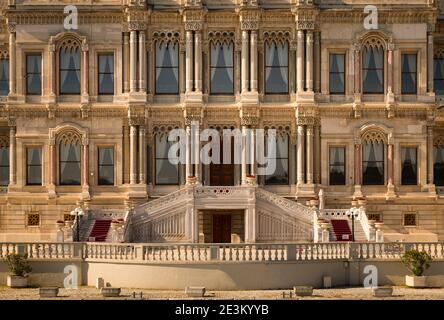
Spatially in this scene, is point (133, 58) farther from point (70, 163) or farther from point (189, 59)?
point (70, 163)

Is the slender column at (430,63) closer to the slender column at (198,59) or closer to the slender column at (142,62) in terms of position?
the slender column at (198,59)

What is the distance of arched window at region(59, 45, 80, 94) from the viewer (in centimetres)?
5847

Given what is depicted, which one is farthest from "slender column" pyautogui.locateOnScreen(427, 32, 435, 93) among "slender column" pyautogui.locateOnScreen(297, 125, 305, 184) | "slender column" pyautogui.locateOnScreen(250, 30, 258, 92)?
"slender column" pyautogui.locateOnScreen(250, 30, 258, 92)

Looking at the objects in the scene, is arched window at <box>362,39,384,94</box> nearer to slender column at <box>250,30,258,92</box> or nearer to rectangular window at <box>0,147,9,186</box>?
slender column at <box>250,30,258,92</box>

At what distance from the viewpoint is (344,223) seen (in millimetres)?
54156

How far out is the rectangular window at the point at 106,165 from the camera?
191 ft

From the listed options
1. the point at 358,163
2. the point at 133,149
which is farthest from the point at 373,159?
the point at 133,149

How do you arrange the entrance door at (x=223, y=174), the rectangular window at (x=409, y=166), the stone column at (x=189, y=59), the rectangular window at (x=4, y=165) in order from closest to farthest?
the stone column at (x=189, y=59), the rectangular window at (x=409, y=166), the entrance door at (x=223, y=174), the rectangular window at (x=4, y=165)

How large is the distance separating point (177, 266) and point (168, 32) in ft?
63.0

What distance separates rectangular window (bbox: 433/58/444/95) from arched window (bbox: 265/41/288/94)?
29.8 ft

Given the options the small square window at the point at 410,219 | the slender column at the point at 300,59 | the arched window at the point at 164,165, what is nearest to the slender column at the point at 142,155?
the arched window at the point at 164,165

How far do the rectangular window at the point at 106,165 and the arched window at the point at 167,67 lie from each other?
4108mm
